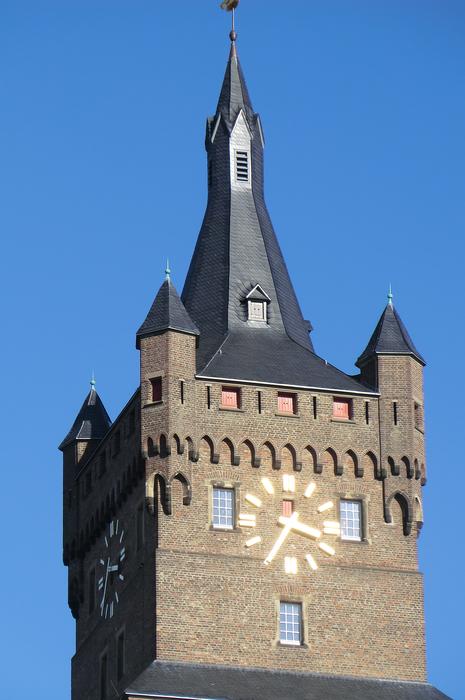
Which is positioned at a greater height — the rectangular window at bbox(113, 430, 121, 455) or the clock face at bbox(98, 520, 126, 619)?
the rectangular window at bbox(113, 430, 121, 455)

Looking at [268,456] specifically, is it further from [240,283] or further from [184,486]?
[240,283]

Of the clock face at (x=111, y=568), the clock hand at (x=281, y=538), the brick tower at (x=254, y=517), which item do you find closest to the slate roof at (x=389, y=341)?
the brick tower at (x=254, y=517)

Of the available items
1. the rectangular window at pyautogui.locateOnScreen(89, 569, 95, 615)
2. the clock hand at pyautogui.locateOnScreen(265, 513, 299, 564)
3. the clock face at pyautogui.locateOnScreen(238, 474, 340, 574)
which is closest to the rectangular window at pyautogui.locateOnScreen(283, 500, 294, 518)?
the clock face at pyautogui.locateOnScreen(238, 474, 340, 574)

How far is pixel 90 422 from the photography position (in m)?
93.1

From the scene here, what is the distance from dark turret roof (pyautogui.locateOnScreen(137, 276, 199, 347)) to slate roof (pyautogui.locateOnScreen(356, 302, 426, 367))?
5445 mm

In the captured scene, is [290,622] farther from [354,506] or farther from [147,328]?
[147,328]

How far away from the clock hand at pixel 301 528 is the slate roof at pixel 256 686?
4262 mm

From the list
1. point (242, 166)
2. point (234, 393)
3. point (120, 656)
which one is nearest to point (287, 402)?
point (234, 393)

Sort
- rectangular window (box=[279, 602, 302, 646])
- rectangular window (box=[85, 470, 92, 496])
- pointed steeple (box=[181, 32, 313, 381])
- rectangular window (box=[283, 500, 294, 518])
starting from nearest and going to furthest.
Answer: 1. rectangular window (box=[279, 602, 302, 646])
2. rectangular window (box=[283, 500, 294, 518])
3. pointed steeple (box=[181, 32, 313, 381])
4. rectangular window (box=[85, 470, 92, 496])

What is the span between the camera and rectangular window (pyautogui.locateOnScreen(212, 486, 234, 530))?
83.8 meters

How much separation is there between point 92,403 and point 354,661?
15007 mm

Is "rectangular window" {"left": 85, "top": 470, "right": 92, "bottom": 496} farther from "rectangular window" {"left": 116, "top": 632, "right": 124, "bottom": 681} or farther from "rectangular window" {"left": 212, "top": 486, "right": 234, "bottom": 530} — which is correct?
"rectangular window" {"left": 212, "top": 486, "right": 234, "bottom": 530}

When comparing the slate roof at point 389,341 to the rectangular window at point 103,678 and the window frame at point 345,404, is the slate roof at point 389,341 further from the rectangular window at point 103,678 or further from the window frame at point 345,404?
the rectangular window at point 103,678

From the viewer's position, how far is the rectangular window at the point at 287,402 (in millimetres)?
85875
